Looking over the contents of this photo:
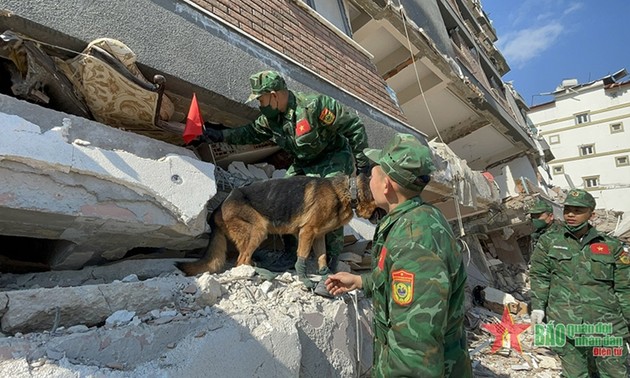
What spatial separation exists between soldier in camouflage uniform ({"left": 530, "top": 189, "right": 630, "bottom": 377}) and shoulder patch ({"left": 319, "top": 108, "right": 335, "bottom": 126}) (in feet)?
8.31

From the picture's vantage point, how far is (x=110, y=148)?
231 cm

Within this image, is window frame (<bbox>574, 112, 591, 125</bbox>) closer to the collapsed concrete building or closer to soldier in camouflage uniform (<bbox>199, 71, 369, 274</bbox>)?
the collapsed concrete building

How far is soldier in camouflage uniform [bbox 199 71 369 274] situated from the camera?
3.14 meters

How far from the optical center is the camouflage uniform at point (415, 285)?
135 cm

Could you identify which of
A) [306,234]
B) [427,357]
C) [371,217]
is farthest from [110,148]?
[427,357]

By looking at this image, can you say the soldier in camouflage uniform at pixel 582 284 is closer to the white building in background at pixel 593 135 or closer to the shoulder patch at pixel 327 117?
the shoulder patch at pixel 327 117

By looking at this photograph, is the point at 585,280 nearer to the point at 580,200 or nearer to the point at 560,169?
the point at 580,200

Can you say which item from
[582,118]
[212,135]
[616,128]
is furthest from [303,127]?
[582,118]

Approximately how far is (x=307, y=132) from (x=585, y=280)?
2936mm

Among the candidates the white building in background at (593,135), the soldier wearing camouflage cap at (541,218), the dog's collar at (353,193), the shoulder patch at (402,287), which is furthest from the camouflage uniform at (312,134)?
the white building in background at (593,135)

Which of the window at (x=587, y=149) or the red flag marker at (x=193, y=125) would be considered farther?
the window at (x=587, y=149)

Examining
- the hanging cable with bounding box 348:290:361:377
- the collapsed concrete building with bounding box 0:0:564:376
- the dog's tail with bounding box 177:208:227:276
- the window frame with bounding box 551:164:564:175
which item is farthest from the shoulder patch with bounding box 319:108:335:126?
the window frame with bounding box 551:164:564:175

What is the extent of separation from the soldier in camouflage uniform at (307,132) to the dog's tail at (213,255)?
0.82m

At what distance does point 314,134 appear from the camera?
319 cm
